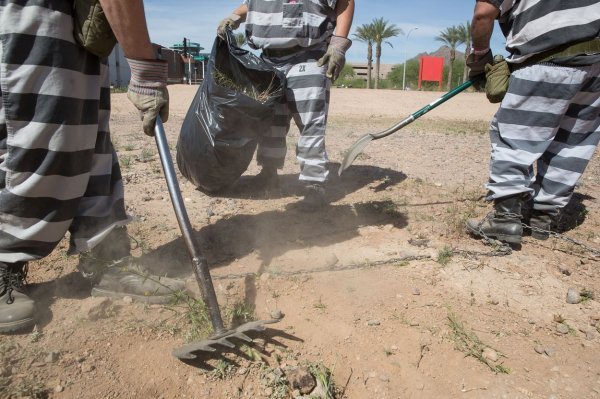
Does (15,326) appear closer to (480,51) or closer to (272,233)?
(272,233)

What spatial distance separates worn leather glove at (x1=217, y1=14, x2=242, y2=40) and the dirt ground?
3.80ft

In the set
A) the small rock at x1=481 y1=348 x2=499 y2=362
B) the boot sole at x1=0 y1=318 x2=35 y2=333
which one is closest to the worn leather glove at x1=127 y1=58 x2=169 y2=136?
the boot sole at x1=0 y1=318 x2=35 y2=333

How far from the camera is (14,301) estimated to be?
5.45 feet

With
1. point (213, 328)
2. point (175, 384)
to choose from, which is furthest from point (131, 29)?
point (175, 384)

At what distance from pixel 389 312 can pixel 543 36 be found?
157cm

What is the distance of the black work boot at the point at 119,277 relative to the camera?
1844 mm

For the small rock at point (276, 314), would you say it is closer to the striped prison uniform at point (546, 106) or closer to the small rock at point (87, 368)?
the small rock at point (87, 368)

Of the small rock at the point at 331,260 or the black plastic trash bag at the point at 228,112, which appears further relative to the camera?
the black plastic trash bag at the point at 228,112

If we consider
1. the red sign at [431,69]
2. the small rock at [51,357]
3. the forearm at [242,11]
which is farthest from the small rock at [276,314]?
the red sign at [431,69]

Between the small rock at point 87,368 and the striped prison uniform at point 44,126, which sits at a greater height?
the striped prison uniform at point 44,126

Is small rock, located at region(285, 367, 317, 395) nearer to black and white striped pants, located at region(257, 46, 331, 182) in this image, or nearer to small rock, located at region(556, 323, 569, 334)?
small rock, located at region(556, 323, 569, 334)

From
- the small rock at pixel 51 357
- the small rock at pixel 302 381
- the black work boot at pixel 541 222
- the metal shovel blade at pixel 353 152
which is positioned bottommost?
the small rock at pixel 302 381

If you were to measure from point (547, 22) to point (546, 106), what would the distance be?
1.36 ft

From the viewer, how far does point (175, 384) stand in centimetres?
143
